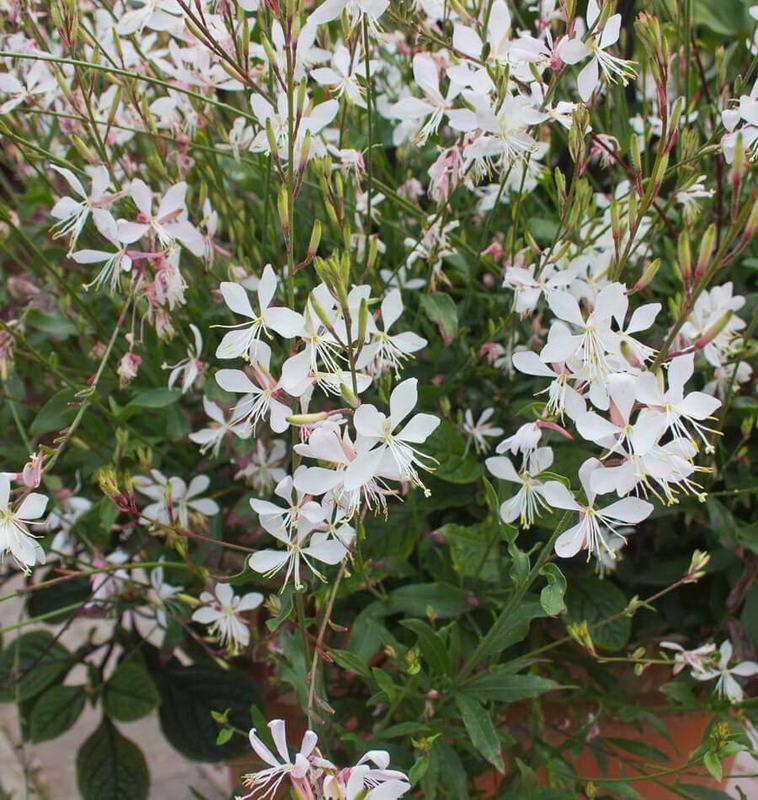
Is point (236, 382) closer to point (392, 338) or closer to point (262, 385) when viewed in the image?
point (262, 385)

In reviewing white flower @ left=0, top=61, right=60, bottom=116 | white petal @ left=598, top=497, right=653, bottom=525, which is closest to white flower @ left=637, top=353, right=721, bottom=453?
white petal @ left=598, top=497, right=653, bottom=525

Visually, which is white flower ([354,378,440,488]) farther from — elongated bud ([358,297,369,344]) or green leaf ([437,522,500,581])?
green leaf ([437,522,500,581])

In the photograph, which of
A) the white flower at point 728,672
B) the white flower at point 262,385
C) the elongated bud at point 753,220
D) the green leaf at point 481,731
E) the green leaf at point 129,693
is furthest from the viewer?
the green leaf at point 129,693

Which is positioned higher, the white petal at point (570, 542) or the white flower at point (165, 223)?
the white flower at point (165, 223)

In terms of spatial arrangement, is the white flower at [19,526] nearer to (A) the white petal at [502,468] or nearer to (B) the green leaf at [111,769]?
(A) the white petal at [502,468]

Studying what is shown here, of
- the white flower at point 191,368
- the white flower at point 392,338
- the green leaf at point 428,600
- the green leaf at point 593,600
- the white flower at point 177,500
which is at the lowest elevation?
the green leaf at point 593,600

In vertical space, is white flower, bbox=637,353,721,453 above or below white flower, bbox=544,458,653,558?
above

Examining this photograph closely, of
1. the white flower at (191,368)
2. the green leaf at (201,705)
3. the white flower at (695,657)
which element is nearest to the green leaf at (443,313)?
the white flower at (191,368)
